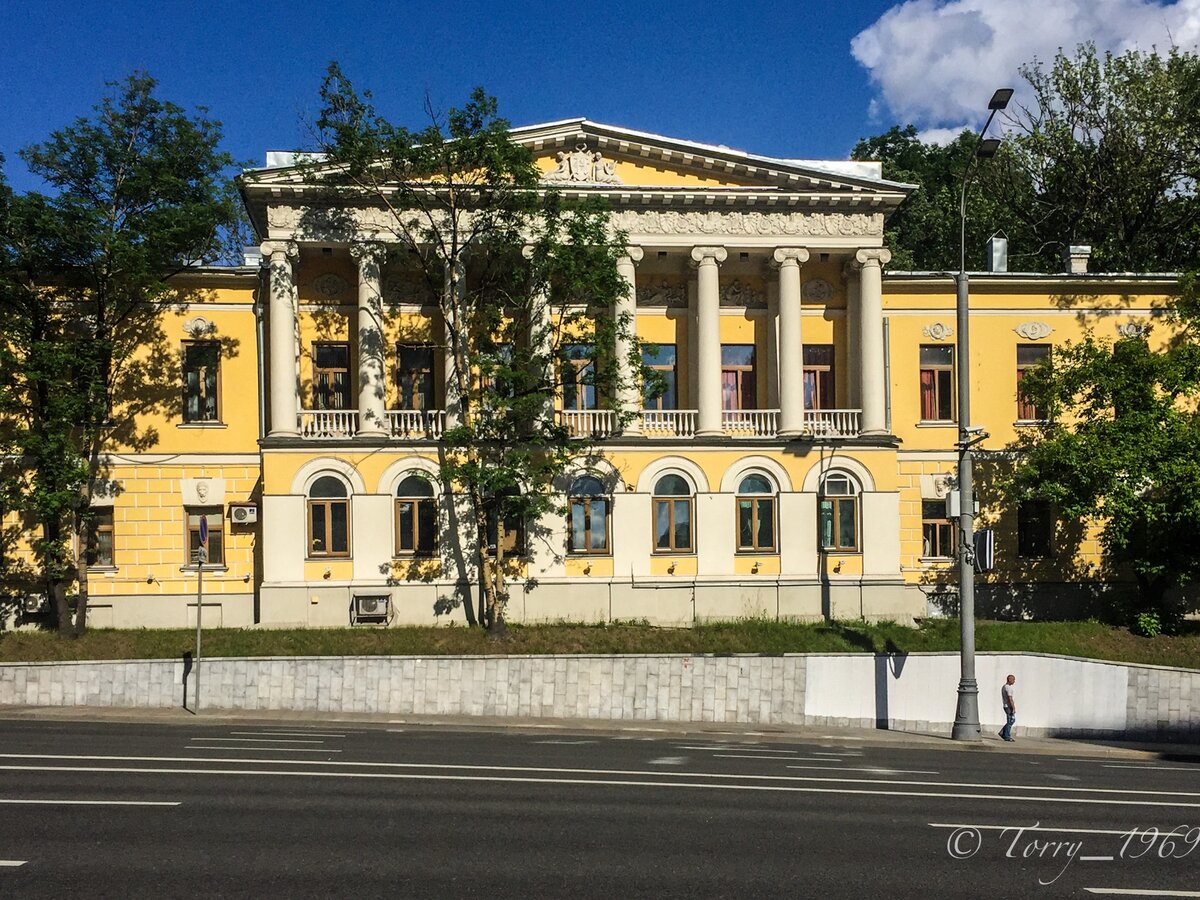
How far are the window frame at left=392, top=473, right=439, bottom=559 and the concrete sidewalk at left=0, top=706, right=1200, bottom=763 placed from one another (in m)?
7.73

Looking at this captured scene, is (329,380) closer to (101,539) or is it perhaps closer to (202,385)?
(202,385)

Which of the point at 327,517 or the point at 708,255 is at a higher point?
the point at 708,255

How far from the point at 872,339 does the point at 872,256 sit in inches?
111

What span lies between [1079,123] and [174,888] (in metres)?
55.2

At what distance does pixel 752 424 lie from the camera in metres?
38.5

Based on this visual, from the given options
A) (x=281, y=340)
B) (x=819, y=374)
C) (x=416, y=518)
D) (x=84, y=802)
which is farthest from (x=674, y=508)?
(x=84, y=802)

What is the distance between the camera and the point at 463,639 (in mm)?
33094

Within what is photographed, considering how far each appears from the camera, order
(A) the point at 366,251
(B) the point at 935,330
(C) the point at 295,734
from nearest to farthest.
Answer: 1. (C) the point at 295,734
2. (A) the point at 366,251
3. (B) the point at 935,330

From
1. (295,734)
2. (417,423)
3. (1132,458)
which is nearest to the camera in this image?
(295,734)

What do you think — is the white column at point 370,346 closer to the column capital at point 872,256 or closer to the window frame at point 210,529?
the window frame at point 210,529

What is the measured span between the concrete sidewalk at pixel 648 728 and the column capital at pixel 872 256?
16251mm

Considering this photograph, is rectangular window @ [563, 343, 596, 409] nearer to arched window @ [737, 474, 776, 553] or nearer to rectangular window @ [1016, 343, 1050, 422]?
arched window @ [737, 474, 776, 553]

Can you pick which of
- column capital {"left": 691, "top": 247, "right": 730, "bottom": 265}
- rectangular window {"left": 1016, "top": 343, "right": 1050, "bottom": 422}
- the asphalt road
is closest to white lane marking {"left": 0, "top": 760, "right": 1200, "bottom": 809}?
the asphalt road

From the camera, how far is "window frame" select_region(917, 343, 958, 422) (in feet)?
136
